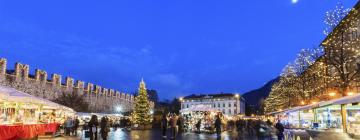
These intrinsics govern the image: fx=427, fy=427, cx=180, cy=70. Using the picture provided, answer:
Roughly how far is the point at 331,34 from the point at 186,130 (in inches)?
619

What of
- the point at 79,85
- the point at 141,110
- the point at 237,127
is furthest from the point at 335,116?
the point at 79,85

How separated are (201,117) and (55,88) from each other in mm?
23756

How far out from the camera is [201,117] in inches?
1556

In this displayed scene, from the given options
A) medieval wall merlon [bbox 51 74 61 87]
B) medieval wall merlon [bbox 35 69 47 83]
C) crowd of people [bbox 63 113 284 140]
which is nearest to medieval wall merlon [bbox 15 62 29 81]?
Result: medieval wall merlon [bbox 35 69 47 83]

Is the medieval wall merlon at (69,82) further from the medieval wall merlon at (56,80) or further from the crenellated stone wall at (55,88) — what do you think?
the medieval wall merlon at (56,80)

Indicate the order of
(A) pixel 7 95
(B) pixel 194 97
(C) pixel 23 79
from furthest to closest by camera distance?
(B) pixel 194 97
(C) pixel 23 79
(A) pixel 7 95

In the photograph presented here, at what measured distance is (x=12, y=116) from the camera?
22.5 metres

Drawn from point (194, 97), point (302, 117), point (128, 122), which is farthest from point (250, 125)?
point (194, 97)

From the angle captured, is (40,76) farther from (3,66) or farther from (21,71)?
(3,66)

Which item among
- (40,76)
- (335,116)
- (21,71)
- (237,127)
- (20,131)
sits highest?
(21,71)

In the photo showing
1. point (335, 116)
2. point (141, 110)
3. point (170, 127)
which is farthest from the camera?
point (141, 110)

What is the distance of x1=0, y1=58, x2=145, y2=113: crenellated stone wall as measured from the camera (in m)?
45.5

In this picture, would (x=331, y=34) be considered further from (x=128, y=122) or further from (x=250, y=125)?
(x=128, y=122)

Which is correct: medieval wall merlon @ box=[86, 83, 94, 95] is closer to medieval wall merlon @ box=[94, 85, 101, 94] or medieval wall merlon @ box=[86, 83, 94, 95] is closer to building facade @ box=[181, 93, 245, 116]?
medieval wall merlon @ box=[94, 85, 101, 94]
